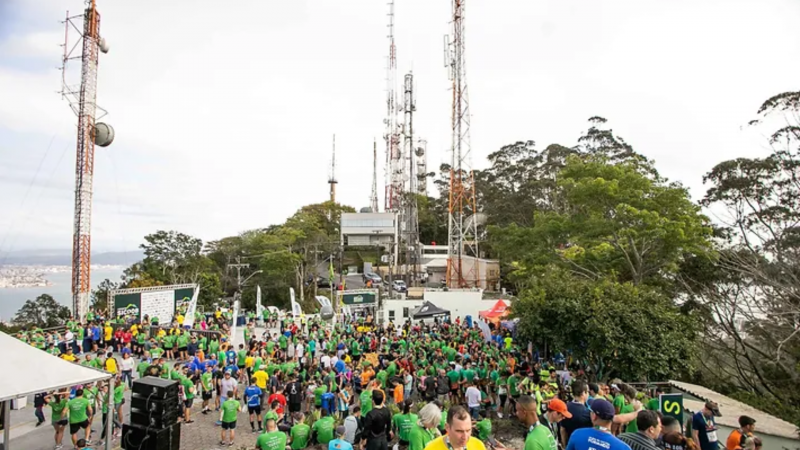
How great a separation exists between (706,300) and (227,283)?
40.6m

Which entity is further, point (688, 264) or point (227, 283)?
point (227, 283)

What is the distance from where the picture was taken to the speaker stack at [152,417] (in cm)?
650

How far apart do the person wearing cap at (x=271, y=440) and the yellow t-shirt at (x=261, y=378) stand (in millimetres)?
4052

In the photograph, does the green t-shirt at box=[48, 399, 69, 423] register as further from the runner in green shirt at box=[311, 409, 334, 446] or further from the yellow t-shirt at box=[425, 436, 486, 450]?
the yellow t-shirt at box=[425, 436, 486, 450]

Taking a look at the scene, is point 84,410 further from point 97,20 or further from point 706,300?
point 97,20

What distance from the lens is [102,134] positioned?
24500mm

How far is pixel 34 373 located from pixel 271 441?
11.5 ft

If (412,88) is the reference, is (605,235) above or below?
below

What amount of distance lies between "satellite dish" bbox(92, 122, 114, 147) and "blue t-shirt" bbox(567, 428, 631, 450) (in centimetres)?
2843

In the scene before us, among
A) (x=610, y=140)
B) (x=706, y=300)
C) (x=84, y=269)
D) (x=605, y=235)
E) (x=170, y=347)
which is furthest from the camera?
(x=610, y=140)

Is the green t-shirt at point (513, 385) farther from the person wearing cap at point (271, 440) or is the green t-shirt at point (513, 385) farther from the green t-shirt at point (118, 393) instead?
the green t-shirt at point (118, 393)

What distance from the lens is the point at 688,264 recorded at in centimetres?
1694

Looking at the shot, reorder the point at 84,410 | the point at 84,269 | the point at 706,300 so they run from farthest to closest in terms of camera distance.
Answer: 1. the point at 84,269
2. the point at 706,300
3. the point at 84,410

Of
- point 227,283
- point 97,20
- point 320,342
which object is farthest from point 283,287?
point 320,342
